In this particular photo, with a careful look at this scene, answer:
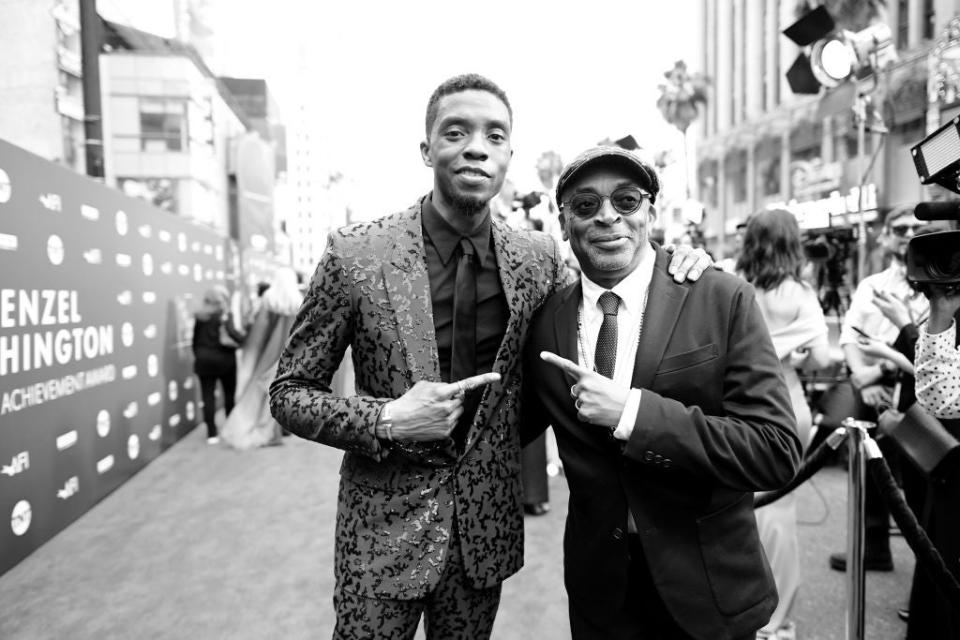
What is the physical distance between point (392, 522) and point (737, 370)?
0.94 m

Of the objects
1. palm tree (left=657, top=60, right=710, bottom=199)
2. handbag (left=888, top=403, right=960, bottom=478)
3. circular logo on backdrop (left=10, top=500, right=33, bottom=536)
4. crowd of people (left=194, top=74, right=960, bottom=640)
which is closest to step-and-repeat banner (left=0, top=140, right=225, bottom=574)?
circular logo on backdrop (left=10, top=500, right=33, bottom=536)

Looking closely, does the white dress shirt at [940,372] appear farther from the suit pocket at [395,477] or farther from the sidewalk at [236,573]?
the sidewalk at [236,573]

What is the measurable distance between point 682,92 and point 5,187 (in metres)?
→ 35.2

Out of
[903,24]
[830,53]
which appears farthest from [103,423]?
[903,24]

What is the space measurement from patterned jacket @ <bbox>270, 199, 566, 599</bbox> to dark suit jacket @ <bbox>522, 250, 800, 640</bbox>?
0.22 m

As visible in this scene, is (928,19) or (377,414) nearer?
(377,414)

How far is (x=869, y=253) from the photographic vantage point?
2116cm

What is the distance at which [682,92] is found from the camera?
3416 centimetres

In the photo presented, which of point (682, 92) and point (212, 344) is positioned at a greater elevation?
point (682, 92)

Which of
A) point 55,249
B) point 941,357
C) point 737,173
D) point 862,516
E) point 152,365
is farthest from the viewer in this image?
point 737,173

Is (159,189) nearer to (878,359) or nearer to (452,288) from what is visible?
(878,359)

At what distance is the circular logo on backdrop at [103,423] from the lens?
5.38m

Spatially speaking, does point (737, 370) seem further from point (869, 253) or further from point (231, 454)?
point (869, 253)

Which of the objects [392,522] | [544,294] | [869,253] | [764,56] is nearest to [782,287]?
[544,294]
